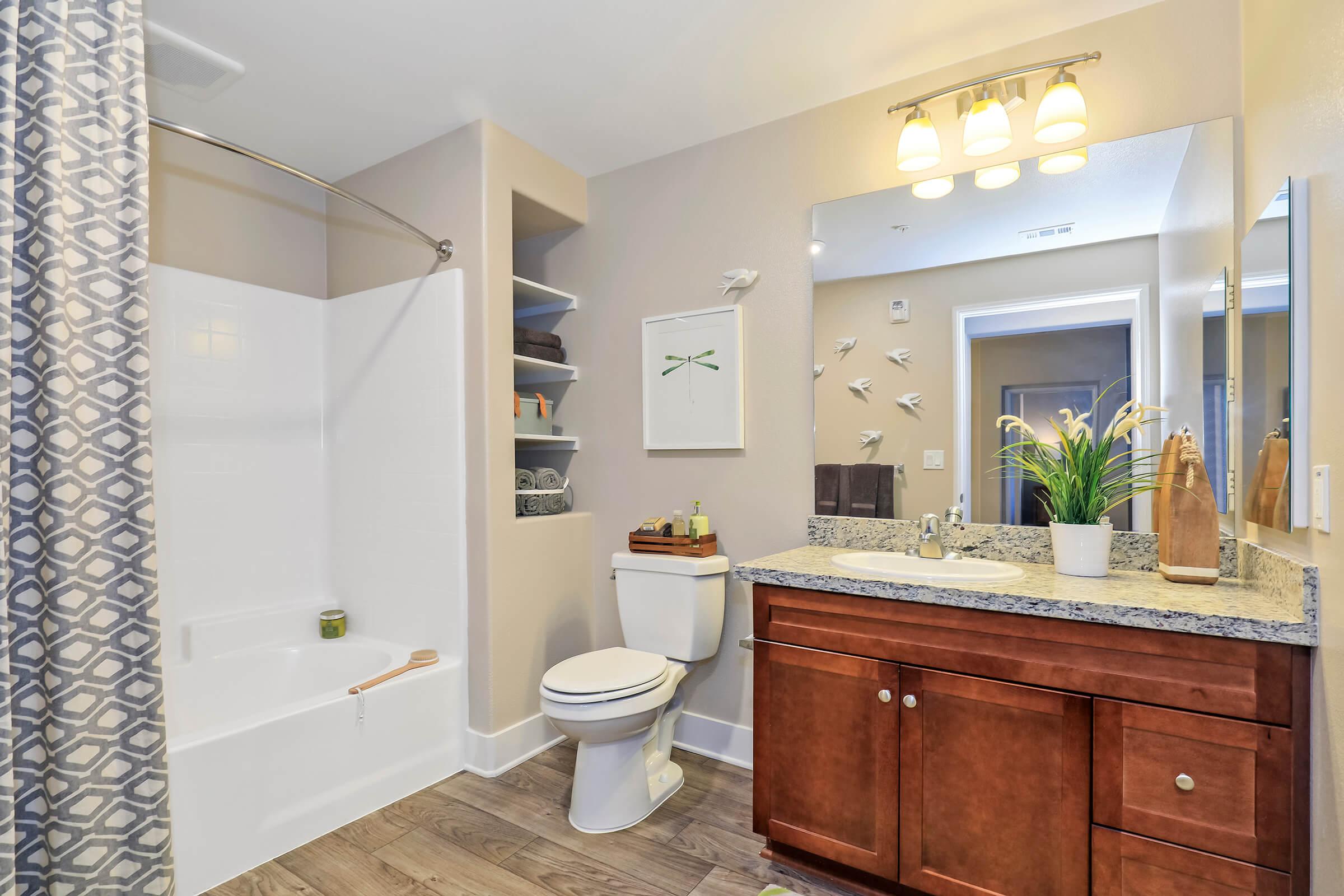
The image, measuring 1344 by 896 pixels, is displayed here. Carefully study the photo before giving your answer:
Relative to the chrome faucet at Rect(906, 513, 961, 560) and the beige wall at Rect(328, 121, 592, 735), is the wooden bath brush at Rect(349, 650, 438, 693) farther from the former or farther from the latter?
the chrome faucet at Rect(906, 513, 961, 560)

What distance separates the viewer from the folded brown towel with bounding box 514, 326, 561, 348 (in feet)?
9.48

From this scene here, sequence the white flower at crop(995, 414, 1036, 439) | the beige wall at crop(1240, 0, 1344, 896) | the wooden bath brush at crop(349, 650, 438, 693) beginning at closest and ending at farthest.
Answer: the beige wall at crop(1240, 0, 1344, 896) → the white flower at crop(995, 414, 1036, 439) → the wooden bath brush at crop(349, 650, 438, 693)

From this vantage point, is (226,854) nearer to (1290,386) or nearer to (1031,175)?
(1290,386)

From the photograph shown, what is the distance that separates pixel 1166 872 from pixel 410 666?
2300 millimetres

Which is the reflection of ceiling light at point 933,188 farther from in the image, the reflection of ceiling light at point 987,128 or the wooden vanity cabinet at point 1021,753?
the wooden vanity cabinet at point 1021,753

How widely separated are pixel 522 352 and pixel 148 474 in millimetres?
1498

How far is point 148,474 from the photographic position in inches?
63.4

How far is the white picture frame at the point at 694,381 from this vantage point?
267 cm

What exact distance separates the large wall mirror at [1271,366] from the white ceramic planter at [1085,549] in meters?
0.32

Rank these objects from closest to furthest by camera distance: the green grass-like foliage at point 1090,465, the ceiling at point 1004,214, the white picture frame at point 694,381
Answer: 1. the green grass-like foliage at point 1090,465
2. the ceiling at point 1004,214
3. the white picture frame at point 694,381

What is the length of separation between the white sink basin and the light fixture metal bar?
57.2 inches

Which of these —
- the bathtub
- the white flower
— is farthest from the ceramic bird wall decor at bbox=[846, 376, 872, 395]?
the bathtub

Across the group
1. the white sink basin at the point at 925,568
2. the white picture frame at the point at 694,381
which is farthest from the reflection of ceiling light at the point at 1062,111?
the white sink basin at the point at 925,568

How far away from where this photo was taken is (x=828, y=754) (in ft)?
5.99
